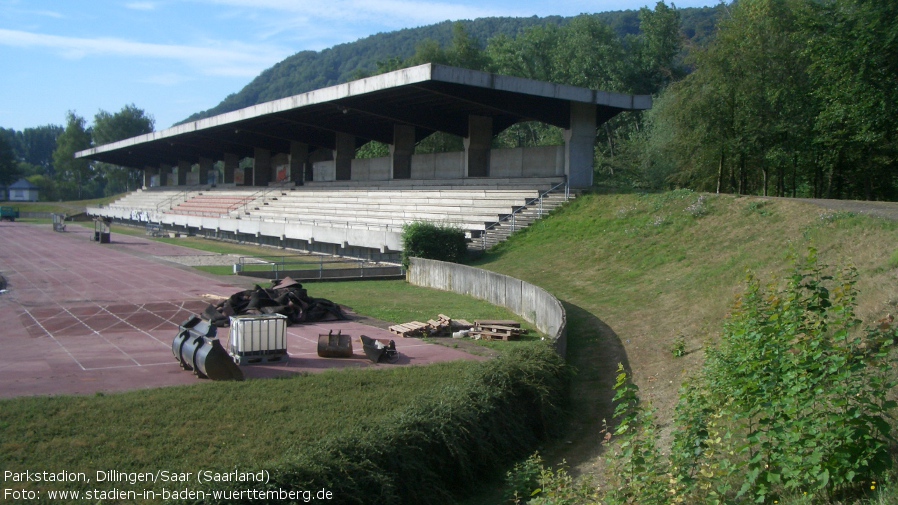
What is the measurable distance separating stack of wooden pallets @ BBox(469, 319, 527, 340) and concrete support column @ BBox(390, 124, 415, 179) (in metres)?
31.9

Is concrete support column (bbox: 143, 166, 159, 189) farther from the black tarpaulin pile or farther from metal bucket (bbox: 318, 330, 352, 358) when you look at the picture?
metal bucket (bbox: 318, 330, 352, 358)

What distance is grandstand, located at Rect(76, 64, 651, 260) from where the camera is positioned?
34.6 m

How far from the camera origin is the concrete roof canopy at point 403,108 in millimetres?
32875

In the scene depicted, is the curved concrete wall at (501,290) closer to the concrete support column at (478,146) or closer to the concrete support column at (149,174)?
the concrete support column at (478,146)

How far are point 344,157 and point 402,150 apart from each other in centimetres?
830

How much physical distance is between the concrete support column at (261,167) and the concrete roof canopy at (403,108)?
1.01m

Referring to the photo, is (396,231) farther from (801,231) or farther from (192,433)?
(192,433)

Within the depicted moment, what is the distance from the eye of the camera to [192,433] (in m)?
8.96

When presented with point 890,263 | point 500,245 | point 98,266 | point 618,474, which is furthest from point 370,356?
point 98,266

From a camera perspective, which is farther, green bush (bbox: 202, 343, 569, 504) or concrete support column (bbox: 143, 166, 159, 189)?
concrete support column (bbox: 143, 166, 159, 189)

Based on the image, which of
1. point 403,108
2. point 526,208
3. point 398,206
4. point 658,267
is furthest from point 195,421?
point 403,108

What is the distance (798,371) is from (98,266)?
33321mm

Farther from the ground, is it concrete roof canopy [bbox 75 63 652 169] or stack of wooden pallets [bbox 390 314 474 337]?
concrete roof canopy [bbox 75 63 652 169]

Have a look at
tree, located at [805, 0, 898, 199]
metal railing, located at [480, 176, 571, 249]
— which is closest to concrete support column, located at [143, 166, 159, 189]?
metal railing, located at [480, 176, 571, 249]
